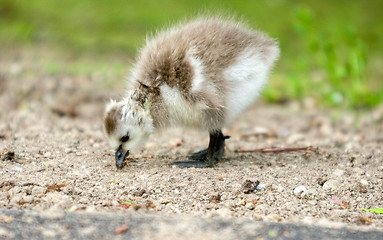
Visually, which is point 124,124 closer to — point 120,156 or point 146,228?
point 120,156

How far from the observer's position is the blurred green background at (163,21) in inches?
278

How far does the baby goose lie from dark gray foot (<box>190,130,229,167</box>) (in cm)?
1

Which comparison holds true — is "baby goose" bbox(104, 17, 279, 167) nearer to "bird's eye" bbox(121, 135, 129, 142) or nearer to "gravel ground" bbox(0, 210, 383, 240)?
"bird's eye" bbox(121, 135, 129, 142)

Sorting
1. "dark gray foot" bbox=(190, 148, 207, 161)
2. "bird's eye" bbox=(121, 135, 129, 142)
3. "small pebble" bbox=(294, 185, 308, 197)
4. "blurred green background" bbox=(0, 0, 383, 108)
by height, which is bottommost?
"small pebble" bbox=(294, 185, 308, 197)

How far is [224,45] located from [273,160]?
1.00 meters

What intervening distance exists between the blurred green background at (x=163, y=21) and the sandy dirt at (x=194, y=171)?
5.30 feet

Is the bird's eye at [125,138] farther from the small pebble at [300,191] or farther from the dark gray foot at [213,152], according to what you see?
the small pebble at [300,191]

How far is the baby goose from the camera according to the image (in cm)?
349

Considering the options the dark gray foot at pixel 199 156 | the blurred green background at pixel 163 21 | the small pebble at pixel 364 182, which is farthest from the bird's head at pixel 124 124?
the blurred green background at pixel 163 21

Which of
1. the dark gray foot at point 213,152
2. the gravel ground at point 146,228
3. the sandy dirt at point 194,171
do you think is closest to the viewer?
the gravel ground at point 146,228

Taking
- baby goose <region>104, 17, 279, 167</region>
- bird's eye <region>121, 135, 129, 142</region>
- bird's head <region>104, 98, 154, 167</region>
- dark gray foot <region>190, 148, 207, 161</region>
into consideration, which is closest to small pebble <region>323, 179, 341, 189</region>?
baby goose <region>104, 17, 279, 167</region>

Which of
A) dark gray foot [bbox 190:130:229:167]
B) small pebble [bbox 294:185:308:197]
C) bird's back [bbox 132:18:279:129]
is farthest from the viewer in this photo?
dark gray foot [bbox 190:130:229:167]

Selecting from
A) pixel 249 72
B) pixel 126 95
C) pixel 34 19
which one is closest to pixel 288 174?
pixel 249 72

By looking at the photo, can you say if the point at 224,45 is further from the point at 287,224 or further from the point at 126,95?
Result: the point at 287,224
